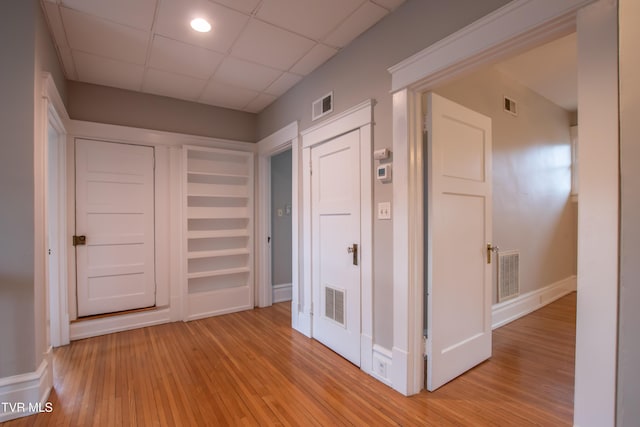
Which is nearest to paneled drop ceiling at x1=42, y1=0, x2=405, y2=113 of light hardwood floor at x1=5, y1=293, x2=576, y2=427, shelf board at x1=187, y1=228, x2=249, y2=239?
shelf board at x1=187, y1=228, x2=249, y2=239

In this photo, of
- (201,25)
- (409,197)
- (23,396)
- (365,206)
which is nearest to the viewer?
(23,396)

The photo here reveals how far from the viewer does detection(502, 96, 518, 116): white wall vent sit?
345cm

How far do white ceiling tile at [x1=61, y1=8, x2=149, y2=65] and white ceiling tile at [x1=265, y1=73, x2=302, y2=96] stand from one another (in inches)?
49.6

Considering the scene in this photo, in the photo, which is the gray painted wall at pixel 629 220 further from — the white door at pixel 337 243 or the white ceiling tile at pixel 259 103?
the white ceiling tile at pixel 259 103

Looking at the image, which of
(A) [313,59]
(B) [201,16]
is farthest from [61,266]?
(A) [313,59]

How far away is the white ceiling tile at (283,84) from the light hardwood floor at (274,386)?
2749 mm

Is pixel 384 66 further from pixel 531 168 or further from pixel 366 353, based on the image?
pixel 531 168

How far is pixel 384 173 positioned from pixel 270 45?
1.51 metres

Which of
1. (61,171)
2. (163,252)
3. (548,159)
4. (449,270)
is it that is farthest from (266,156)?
(548,159)

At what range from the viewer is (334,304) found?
2.87 meters

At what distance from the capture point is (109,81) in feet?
10.8

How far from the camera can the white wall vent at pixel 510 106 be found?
3.45m

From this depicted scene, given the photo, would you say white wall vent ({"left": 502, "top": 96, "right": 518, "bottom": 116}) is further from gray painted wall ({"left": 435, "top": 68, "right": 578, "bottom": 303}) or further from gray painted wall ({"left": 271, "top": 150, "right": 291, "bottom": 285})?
gray painted wall ({"left": 271, "top": 150, "right": 291, "bottom": 285})

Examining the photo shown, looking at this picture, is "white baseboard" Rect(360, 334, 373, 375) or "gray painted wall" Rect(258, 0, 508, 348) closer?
"gray painted wall" Rect(258, 0, 508, 348)
